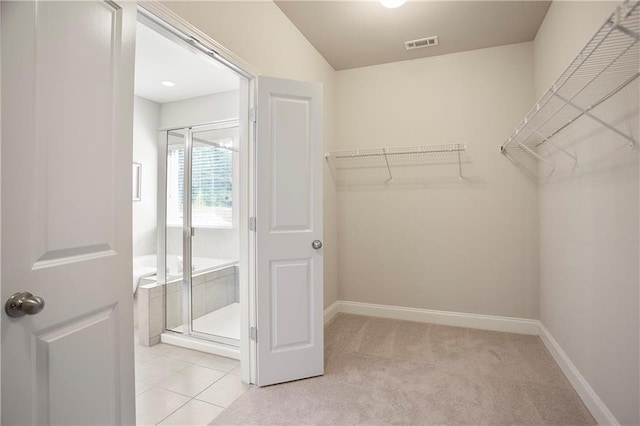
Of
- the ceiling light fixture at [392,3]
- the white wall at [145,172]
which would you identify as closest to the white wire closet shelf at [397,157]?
the ceiling light fixture at [392,3]

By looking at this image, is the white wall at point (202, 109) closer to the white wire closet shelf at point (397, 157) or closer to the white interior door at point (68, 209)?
the white wire closet shelf at point (397, 157)

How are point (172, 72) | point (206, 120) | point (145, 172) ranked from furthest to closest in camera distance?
point (145, 172) < point (206, 120) < point (172, 72)

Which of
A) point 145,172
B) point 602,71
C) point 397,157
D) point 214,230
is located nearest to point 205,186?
point 214,230

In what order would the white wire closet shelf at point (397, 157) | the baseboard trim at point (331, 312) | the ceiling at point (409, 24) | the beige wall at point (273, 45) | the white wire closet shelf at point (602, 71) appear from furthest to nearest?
the baseboard trim at point (331, 312), the white wire closet shelf at point (397, 157), the ceiling at point (409, 24), the beige wall at point (273, 45), the white wire closet shelf at point (602, 71)

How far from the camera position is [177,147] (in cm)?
304

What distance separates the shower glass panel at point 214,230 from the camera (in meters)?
3.06

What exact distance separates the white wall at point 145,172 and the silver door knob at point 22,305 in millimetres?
3405

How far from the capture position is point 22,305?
0.89 m

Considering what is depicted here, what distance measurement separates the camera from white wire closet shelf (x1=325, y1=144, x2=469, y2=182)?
318 cm

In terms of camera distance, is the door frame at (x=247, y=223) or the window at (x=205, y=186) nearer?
the door frame at (x=247, y=223)

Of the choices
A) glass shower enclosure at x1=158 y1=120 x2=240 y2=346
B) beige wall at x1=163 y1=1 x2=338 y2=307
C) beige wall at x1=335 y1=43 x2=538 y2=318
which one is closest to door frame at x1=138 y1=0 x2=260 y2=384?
beige wall at x1=163 y1=1 x2=338 y2=307

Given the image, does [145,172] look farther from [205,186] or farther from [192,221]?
[192,221]

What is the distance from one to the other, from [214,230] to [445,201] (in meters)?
2.41

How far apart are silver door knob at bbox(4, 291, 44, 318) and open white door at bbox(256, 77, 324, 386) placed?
1.28 meters
